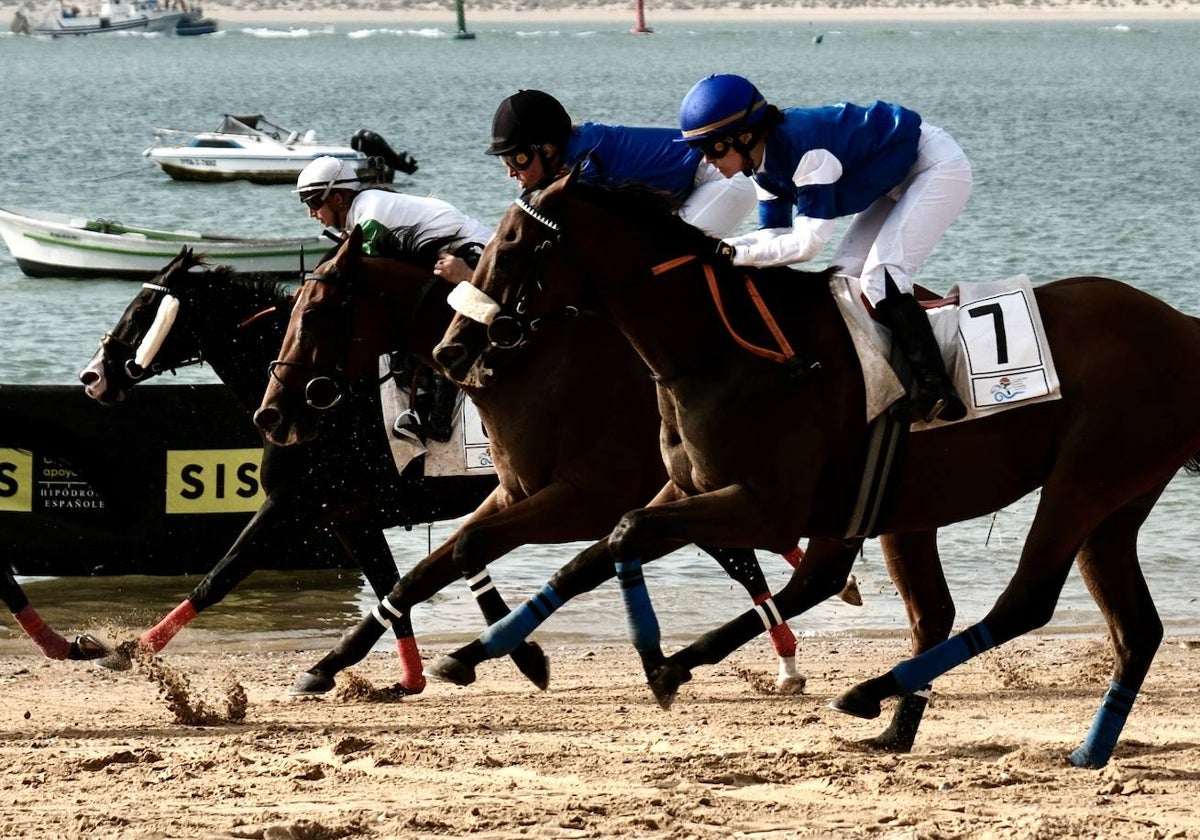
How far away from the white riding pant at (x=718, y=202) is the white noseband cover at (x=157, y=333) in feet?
7.23

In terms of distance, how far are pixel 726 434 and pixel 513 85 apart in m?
74.0

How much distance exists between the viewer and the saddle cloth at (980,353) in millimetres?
6027

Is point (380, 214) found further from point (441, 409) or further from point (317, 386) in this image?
point (317, 386)

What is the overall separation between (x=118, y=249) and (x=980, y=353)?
19812 mm

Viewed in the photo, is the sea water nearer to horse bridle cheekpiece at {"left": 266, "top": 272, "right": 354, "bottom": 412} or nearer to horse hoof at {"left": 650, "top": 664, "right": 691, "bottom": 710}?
horse hoof at {"left": 650, "top": 664, "right": 691, "bottom": 710}

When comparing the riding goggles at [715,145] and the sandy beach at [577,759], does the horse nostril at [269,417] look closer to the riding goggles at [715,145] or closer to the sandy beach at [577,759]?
the sandy beach at [577,759]

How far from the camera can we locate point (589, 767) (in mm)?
6070

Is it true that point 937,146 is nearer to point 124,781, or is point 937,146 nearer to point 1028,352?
point 1028,352

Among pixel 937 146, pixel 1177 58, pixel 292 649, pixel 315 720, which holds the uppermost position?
pixel 937 146

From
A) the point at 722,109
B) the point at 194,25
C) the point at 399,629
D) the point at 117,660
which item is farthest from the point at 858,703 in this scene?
the point at 194,25

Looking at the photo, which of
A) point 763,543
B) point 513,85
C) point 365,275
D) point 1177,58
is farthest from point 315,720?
point 1177,58

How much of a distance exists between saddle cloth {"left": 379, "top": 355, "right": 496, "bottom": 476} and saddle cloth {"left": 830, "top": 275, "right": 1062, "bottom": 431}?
1.96 metres

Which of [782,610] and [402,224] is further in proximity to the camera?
[402,224]

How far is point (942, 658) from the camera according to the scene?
6129mm
